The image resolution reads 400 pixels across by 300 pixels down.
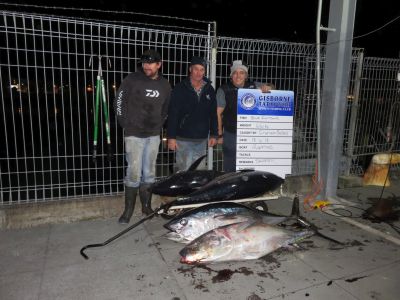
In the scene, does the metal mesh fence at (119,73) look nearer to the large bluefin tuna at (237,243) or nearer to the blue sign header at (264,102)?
the blue sign header at (264,102)

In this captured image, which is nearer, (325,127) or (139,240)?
(139,240)

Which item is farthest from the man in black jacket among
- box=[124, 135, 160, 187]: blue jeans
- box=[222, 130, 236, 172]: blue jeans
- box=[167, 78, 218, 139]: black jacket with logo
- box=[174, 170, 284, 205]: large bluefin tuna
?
box=[222, 130, 236, 172]: blue jeans

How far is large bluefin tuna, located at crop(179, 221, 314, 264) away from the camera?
138 inches

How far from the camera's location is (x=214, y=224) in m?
4.01

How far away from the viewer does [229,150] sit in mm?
5379

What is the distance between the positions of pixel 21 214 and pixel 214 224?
8.54ft

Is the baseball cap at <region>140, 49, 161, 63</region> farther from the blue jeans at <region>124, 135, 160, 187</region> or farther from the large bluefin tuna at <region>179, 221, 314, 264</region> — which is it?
the large bluefin tuna at <region>179, 221, 314, 264</region>

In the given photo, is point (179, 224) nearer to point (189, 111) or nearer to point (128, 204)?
point (128, 204)

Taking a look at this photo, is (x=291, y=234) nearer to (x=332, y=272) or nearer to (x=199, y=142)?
(x=332, y=272)

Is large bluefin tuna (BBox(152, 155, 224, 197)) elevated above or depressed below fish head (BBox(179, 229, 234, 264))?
above

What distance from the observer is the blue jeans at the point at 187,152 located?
16.6 ft

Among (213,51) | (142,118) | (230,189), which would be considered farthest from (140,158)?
(213,51)

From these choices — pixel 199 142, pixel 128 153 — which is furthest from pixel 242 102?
pixel 128 153

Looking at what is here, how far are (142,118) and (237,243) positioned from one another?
6.81 ft
